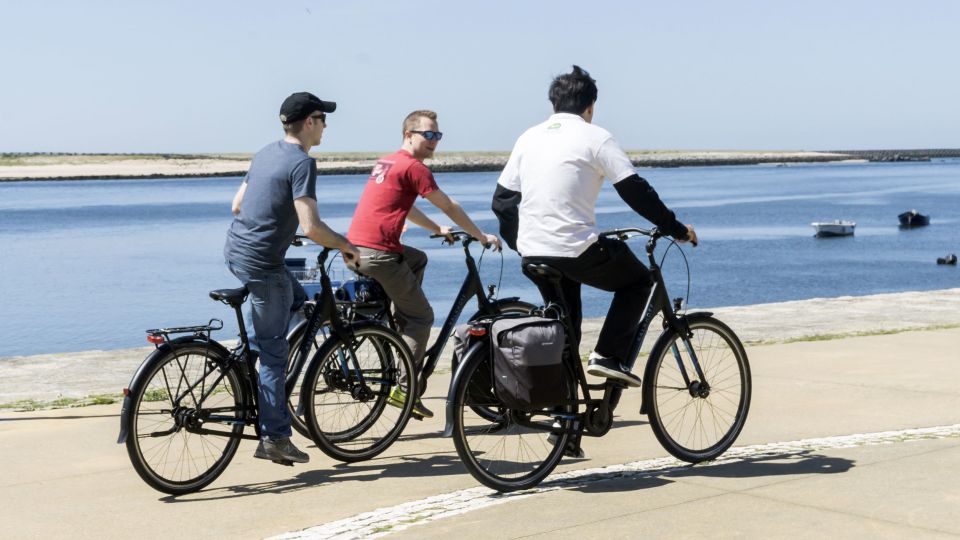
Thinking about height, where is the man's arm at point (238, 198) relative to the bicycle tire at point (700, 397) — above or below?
above

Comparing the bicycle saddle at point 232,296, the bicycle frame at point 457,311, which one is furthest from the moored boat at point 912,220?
the bicycle saddle at point 232,296

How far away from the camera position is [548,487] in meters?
5.80

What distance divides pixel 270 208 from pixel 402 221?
3.98 feet

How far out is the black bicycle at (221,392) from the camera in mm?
5699

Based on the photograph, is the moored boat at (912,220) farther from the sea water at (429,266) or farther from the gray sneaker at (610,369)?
the gray sneaker at (610,369)

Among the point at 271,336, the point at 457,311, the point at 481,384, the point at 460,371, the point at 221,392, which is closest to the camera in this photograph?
the point at 460,371

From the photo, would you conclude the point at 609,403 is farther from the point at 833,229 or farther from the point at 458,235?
the point at 833,229

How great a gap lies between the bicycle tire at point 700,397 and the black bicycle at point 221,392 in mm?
1368

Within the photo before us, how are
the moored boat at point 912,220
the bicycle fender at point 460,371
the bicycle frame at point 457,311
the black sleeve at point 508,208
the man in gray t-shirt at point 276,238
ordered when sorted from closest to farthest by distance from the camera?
the bicycle fender at point 460,371, the man in gray t-shirt at point 276,238, the black sleeve at point 508,208, the bicycle frame at point 457,311, the moored boat at point 912,220

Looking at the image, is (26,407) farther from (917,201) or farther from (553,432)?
(917,201)

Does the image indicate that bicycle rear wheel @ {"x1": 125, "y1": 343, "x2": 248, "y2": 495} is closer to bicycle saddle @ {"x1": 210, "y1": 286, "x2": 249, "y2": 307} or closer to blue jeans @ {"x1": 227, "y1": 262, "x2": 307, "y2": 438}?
blue jeans @ {"x1": 227, "y1": 262, "x2": 307, "y2": 438}

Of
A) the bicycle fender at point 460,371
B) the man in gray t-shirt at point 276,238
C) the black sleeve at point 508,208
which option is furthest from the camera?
the black sleeve at point 508,208

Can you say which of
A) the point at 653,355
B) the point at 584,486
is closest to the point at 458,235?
the point at 653,355

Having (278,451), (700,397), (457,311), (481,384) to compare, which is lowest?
(278,451)
